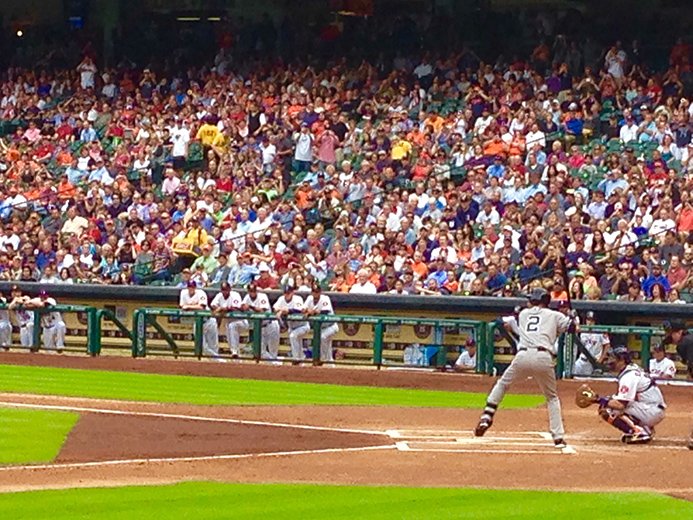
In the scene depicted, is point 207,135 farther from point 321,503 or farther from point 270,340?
point 321,503

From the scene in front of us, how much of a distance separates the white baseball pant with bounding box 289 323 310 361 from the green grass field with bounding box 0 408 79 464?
23.5ft

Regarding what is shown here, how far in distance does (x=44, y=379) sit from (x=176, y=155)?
31.7 feet

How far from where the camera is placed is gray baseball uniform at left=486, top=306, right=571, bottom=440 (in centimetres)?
1571

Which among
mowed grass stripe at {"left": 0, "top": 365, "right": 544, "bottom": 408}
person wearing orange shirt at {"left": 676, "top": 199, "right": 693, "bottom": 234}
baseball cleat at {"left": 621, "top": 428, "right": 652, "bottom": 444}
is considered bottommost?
mowed grass stripe at {"left": 0, "top": 365, "right": 544, "bottom": 408}

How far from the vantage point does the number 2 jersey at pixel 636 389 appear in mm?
16203

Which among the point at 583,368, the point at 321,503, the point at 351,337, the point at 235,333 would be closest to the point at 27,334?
the point at 235,333

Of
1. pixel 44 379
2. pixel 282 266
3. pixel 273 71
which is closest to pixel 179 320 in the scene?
pixel 282 266

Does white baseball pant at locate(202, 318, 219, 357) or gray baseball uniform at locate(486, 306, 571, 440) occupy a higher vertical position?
gray baseball uniform at locate(486, 306, 571, 440)

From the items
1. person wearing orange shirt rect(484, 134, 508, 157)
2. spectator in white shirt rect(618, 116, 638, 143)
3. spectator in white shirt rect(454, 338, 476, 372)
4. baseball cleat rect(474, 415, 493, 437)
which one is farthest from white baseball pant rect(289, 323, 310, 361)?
baseball cleat rect(474, 415, 493, 437)

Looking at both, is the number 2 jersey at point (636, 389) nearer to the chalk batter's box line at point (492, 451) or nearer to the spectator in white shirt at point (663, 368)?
the chalk batter's box line at point (492, 451)

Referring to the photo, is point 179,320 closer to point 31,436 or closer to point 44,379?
point 44,379

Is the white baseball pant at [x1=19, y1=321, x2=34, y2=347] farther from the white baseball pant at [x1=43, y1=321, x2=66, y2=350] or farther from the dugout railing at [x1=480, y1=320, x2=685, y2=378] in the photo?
the dugout railing at [x1=480, y1=320, x2=685, y2=378]

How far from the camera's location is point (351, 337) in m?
24.8

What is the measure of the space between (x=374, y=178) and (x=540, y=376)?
1240cm
